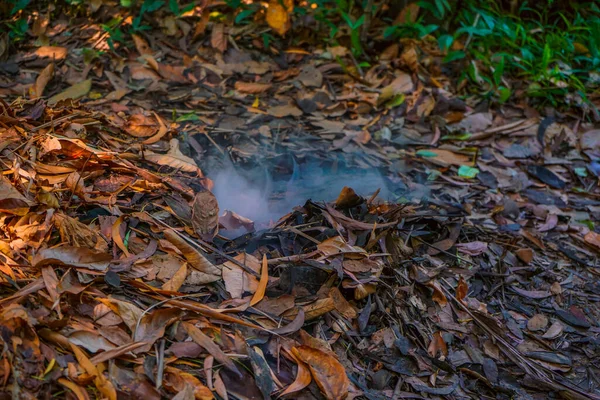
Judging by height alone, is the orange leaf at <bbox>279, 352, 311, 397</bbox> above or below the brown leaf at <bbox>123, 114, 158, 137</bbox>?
below

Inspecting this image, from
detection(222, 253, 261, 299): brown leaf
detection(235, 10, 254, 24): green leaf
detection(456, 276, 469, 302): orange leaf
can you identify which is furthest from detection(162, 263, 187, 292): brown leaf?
detection(235, 10, 254, 24): green leaf

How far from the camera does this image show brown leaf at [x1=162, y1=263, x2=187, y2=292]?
200 cm

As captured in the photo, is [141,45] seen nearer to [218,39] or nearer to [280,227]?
[218,39]

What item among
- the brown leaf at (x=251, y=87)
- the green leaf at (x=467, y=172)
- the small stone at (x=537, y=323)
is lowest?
the small stone at (x=537, y=323)

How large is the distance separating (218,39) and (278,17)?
0.45 meters

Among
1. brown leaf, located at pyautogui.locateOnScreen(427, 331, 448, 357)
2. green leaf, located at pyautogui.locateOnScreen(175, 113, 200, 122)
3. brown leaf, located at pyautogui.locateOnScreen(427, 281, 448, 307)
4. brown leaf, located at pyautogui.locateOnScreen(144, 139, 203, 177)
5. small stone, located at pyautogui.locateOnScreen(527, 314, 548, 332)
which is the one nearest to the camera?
brown leaf, located at pyautogui.locateOnScreen(427, 331, 448, 357)

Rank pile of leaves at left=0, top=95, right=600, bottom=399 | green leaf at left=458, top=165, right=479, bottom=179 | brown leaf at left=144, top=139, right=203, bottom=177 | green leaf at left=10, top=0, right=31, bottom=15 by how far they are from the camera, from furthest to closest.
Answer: green leaf at left=10, top=0, right=31, bottom=15 → green leaf at left=458, top=165, right=479, bottom=179 → brown leaf at left=144, top=139, right=203, bottom=177 → pile of leaves at left=0, top=95, right=600, bottom=399

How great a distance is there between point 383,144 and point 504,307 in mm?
1334

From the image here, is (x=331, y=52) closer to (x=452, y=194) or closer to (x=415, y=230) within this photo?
(x=452, y=194)

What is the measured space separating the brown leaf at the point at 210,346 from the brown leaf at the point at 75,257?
1.19 feet

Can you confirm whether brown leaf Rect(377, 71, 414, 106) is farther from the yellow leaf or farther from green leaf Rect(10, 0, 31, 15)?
green leaf Rect(10, 0, 31, 15)

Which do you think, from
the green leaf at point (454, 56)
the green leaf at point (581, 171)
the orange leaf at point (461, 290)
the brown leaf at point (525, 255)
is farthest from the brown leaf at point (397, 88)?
the orange leaf at point (461, 290)

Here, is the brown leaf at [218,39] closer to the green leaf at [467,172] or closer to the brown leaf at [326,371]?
the green leaf at [467,172]

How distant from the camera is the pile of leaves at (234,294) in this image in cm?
176
